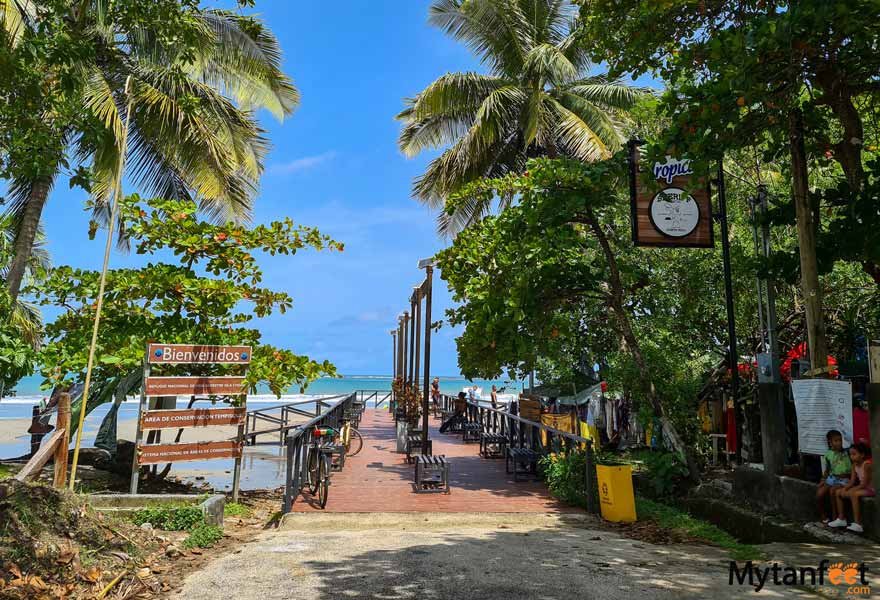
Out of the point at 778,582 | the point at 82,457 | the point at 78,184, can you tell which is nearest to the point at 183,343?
the point at 78,184

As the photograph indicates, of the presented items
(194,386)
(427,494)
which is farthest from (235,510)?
(427,494)

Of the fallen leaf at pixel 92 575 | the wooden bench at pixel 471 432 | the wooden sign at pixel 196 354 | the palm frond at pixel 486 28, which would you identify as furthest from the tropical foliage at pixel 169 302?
the palm frond at pixel 486 28

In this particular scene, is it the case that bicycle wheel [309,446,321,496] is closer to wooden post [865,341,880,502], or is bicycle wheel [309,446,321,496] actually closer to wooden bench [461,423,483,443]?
wooden post [865,341,880,502]

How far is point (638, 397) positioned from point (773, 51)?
25.2 ft

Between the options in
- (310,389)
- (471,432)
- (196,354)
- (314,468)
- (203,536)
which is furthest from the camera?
(310,389)

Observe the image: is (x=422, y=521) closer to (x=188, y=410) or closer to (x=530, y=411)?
(x=188, y=410)

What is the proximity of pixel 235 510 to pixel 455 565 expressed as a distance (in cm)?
398

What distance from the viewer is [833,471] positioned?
745 centimetres

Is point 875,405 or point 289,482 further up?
A: point 875,405

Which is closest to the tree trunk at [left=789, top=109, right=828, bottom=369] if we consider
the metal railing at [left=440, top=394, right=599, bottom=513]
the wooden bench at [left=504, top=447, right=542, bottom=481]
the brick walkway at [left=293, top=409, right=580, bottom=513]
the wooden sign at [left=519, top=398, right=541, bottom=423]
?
the metal railing at [left=440, top=394, right=599, bottom=513]

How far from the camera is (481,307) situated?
11.0m

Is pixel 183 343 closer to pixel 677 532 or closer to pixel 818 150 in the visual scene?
pixel 677 532

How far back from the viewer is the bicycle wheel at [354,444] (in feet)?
45.7

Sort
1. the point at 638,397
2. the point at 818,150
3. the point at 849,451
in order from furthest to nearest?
the point at 638,397 < the point at 818,150 < the point at 849,451
